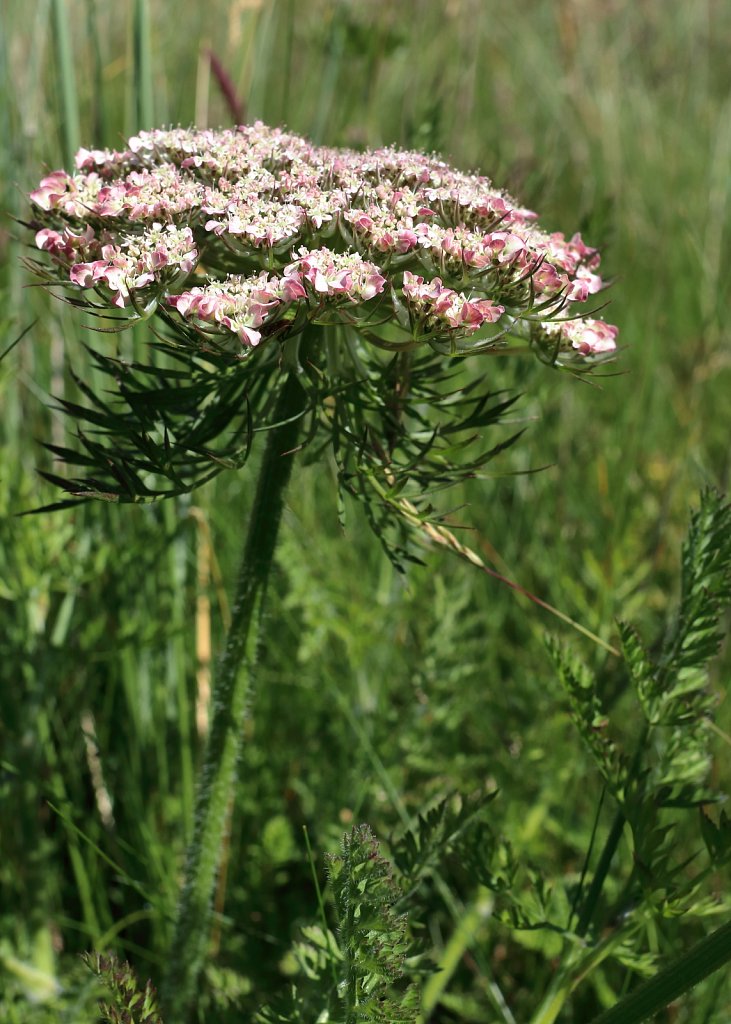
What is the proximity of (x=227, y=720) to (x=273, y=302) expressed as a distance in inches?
26.2

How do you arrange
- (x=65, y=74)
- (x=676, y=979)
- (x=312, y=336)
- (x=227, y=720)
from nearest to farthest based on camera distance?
(x=676, y=979) → (x=312, y=336) → (x=227, y=720) → (x=65, y=74)

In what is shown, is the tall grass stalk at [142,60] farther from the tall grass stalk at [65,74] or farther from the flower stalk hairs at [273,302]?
the flower stalk hairs at [273,302]

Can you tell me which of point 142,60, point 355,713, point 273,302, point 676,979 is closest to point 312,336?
point 273,302

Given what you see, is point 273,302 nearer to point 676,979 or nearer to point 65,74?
point 676,979

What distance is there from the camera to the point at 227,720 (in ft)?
4.81

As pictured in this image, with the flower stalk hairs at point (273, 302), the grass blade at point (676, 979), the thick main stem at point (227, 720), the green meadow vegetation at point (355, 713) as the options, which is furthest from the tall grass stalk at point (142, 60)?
the grass blade at point (676, 979)

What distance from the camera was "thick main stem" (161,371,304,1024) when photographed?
55.6 inches

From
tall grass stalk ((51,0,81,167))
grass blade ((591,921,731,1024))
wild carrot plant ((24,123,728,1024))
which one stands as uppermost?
tall grass stalk ((51,0,81,167))

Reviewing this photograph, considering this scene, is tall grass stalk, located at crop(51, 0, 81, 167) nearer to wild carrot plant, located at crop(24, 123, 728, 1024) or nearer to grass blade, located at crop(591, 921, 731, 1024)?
wild carrot plant, located at crop(24, 123, 728, 1024)

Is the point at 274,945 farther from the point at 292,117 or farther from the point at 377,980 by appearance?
the point at 292,117

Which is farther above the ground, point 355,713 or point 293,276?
point 293,276

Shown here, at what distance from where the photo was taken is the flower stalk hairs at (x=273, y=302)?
3.82 ft

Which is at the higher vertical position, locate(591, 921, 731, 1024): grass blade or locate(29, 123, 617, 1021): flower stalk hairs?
locate(29, 123, 617, 1021): flower stalk hairs

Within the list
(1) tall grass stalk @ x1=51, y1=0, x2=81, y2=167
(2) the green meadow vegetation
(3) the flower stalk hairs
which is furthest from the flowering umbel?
(1) tall grass stalk @ x1=51, y1=0, x2=81, y2=167
